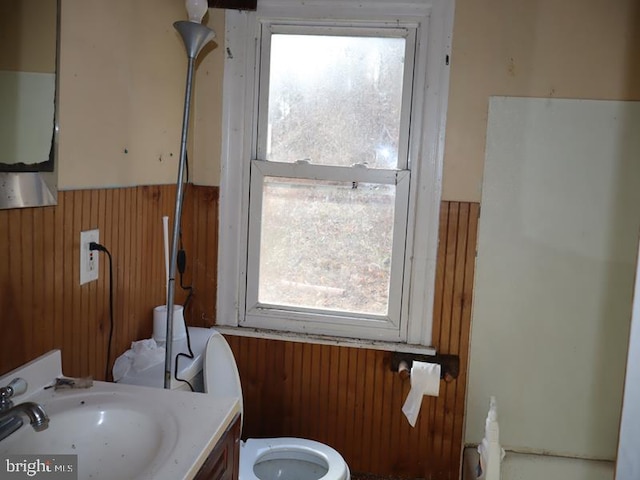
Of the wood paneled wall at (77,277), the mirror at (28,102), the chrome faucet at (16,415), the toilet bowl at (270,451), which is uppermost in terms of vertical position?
the mirror at (28,102)

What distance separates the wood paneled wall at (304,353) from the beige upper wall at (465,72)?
0.12 meters

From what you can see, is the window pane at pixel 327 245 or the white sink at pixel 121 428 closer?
the white sink at pixel 121 428

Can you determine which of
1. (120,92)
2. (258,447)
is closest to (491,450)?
(258,447)

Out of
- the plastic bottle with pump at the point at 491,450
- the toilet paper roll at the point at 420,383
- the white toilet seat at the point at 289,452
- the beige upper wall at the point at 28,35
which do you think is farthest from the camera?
the toilet paper roll at the point at 420,383

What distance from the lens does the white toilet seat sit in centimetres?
172

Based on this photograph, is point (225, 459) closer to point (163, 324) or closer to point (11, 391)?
point (11, 391)

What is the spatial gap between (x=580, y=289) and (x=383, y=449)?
1005 mm

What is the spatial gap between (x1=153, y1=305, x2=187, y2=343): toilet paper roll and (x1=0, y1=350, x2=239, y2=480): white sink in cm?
50

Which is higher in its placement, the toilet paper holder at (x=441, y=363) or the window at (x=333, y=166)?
the window at (x=333, y=166)

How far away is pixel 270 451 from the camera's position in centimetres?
182

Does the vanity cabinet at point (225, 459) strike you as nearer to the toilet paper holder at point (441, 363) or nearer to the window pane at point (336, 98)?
the toilet paper holder at point (441, 363)

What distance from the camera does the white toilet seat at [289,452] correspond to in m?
1.72

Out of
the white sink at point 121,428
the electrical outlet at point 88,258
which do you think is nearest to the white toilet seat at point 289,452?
the white sink at point 121,428

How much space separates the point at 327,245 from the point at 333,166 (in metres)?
0.32
